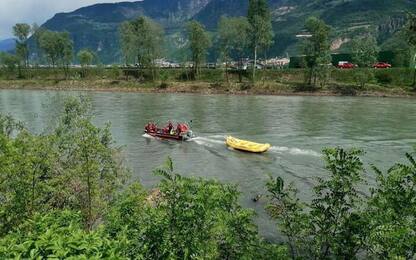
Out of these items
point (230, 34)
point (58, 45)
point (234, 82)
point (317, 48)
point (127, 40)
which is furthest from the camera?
point (58, 45)

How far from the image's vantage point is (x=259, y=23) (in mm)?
121562

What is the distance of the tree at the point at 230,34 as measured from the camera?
122625mm

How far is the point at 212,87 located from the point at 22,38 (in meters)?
84.4

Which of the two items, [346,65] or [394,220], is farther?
[346,65]

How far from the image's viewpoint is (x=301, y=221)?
14.9 meters

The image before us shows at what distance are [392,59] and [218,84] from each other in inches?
2187

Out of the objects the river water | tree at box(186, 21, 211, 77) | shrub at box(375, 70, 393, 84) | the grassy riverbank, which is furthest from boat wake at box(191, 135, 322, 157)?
tree at box(186, 21, 211, 77)

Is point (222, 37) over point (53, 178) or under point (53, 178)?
over

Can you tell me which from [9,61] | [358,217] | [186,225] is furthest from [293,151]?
[9,61]

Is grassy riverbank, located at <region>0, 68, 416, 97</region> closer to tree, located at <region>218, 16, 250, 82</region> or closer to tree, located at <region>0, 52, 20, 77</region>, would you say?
tree, located at <region>0, 52, 20, 77</region>

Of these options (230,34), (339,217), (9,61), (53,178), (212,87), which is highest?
(230,34)

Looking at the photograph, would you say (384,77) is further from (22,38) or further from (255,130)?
(22,38)

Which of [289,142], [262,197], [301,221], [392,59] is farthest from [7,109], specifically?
[392,59]

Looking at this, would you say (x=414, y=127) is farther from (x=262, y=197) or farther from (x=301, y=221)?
(x=301, y=221)
